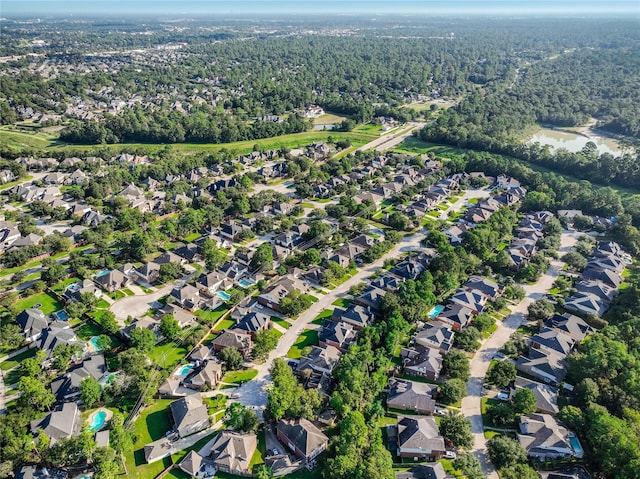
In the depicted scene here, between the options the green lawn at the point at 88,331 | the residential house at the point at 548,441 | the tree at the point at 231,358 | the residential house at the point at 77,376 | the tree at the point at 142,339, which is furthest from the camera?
the green lawn at the point at 88,331

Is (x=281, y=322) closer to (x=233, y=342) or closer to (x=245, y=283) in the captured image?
(x=233, y=342)

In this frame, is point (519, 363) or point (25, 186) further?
point (25, 186)

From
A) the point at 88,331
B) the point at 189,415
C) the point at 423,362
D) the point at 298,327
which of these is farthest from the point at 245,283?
the point at 423,362

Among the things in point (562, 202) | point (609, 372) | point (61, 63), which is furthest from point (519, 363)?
point (61, 63)

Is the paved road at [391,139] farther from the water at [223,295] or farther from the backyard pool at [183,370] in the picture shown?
the backyard pool at [183,370]

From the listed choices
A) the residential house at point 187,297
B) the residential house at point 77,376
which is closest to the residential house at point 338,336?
the residential house at point 187,297

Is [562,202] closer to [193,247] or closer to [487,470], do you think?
[487,470]

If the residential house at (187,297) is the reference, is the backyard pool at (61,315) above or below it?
below
